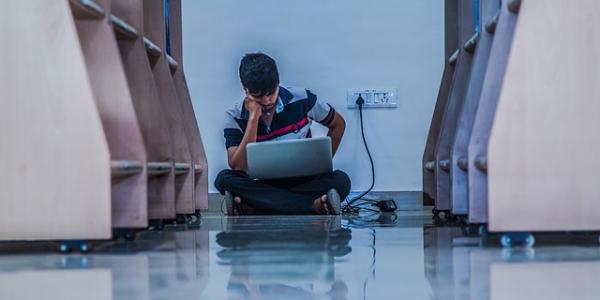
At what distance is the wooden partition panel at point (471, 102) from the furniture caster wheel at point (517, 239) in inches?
10.9

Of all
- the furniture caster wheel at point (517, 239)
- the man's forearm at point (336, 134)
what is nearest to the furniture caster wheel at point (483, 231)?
the furniture caster wheel at point (517, 239)

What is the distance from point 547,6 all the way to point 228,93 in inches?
100

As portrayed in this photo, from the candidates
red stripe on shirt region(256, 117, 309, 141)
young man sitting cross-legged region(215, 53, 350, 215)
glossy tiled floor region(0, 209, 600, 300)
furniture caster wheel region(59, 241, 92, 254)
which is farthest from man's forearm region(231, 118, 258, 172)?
furniture caster wheel region(59, 241, 92, 254)

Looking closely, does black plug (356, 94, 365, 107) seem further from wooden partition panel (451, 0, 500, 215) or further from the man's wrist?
wooden partition panel (451, 0, 500, 215)

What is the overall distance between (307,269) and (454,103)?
50.4 inches

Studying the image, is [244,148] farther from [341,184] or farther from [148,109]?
[148,109]

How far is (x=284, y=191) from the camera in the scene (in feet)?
10.1

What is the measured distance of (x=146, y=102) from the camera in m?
2.02

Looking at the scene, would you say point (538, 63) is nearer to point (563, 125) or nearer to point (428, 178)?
point (563, 125)

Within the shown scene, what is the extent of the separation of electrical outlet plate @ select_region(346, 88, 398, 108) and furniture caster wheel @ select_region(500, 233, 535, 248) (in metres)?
2.29

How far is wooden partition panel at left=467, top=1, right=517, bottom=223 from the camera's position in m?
1.61

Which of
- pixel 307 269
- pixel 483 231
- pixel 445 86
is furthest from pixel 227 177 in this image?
pixel 307 269

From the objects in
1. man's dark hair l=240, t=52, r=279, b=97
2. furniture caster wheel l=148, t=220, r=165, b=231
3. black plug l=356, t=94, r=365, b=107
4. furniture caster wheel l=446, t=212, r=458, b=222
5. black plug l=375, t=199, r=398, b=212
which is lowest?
black plug l=375, t=199, r=398, b=212

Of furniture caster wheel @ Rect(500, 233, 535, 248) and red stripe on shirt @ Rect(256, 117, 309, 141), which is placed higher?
red stripe on shirt @ Rect(256, 117, 309, 141)
